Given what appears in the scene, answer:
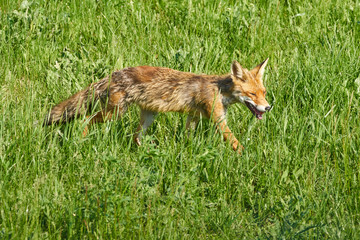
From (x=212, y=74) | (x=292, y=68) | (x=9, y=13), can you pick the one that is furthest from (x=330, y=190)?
(x=9, y=13)

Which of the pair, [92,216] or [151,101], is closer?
[92,216]

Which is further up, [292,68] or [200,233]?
[292,68]

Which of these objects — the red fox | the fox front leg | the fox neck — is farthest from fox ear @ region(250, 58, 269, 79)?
the fox front leg

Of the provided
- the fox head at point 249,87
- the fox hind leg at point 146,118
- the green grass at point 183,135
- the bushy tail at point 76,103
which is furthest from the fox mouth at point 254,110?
the bushy tail at point 76,103

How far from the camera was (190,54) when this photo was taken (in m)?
6.82

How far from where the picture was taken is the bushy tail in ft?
19.5

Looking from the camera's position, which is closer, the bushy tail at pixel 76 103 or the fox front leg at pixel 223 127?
the fox front leg at pixel 223 127

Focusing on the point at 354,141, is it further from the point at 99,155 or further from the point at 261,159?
the point at 99,155

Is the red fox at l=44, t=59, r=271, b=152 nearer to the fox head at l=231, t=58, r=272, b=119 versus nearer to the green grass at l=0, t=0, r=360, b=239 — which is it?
the fox head at l=231, t=58, r=272, b=119

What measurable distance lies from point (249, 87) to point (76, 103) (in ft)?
6.48

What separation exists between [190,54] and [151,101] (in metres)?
1.04

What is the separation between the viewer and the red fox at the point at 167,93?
6.00 metres

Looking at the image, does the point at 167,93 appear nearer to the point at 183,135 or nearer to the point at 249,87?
the point at 183,135

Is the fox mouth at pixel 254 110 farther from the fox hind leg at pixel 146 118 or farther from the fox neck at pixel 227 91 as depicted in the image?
the fox hind leg at pixel 146 118
